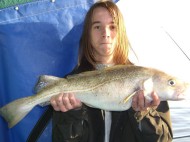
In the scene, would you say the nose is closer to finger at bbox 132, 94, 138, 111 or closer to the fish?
the fish

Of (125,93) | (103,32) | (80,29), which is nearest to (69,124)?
(125,93)

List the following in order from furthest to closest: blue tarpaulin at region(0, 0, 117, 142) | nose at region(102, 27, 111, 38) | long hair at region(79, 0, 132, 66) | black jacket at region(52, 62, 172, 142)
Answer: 1. blue tarpaulin at region(0, 0, 117, 142)
2. long hair at region(79, 0, 132, 66)
3. nose at region(102, 27, 111, 38)
4. black jacket at region(52, 62, 172, 142)

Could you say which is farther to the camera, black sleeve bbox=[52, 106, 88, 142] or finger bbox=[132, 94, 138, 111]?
black sleeve bbox=[52, 106, 88, 142]

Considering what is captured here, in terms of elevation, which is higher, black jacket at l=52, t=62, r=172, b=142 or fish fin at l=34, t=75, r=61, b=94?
fish fin at l=34, t=75, r=61, b=94

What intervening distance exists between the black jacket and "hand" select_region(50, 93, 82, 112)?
5.5 inches

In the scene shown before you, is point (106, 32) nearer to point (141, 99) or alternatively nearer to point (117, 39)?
point (117, 39)

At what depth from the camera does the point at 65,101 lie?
123 inches

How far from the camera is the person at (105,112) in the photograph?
319 centimetres

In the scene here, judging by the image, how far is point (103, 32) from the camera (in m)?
3.55

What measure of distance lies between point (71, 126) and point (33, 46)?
1164 mm

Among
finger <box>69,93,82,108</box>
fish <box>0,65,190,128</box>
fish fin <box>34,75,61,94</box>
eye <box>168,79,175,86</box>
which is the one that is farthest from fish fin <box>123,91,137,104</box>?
fish fin <box>34,75,61,94</box>

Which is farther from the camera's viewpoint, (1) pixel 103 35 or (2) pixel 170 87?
(1) pixel 103 35

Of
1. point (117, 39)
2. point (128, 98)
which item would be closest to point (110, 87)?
point (128, 98)

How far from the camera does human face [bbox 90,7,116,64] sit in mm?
3549
